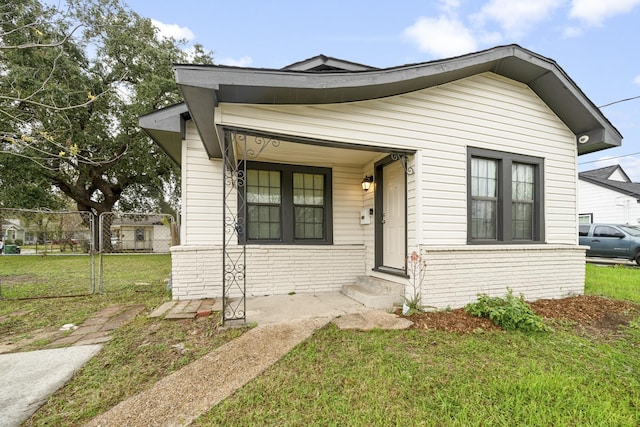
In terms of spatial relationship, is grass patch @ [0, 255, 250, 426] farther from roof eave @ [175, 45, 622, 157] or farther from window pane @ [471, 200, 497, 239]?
window pane @ [471, 200, 497, 239]

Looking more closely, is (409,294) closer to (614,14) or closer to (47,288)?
(47,288)

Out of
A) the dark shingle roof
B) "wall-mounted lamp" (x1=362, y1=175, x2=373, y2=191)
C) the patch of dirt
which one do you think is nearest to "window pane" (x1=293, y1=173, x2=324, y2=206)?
"wall-mounted lamp" (x1=362, y1=175, x2=373, y2=191)

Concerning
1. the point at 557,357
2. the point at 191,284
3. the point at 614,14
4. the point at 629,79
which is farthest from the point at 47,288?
the point at 629,79

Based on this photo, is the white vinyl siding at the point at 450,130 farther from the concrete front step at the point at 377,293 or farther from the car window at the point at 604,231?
the car window at the point at 604,231

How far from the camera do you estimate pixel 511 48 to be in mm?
4359

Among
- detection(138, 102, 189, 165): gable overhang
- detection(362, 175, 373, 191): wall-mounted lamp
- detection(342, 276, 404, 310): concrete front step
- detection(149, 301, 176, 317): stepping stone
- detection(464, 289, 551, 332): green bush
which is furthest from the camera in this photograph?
detection(362, 175, 373, 191): wall-mounted lamp

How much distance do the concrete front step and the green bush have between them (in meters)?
1.04

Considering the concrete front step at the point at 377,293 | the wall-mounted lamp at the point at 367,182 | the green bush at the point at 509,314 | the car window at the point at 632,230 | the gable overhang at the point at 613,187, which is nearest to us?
the green bush at the point at 509,314

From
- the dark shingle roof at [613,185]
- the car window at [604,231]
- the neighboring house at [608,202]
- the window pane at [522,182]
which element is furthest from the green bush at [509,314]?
the dark shingle roof at [613,185]

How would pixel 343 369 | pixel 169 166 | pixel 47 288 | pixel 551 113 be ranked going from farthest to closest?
pixel 169 166, pixel 47 288, pixel 551 113, pixel 343 369

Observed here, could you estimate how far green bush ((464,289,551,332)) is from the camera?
352 centimetres

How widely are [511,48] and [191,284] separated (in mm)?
6485

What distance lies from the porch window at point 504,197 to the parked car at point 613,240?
828cm

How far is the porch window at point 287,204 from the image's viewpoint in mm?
5309
